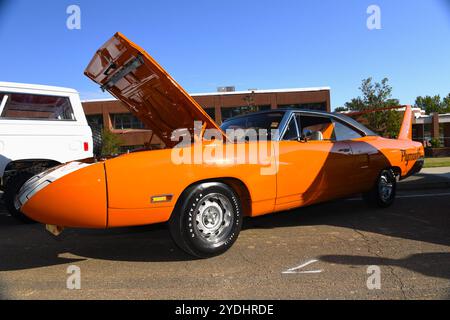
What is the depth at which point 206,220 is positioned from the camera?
381 centimetres

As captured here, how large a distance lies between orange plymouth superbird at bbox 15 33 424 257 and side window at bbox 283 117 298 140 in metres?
0.02

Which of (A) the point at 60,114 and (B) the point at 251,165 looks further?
(A) the point at 60,114

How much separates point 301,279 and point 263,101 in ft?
112

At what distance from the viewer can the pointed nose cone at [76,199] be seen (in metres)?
3.23

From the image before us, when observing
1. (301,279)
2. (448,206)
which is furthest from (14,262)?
(448,206)

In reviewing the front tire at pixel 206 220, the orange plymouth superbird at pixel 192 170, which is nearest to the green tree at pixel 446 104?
the orange plymouth superbird at pixel 192 170

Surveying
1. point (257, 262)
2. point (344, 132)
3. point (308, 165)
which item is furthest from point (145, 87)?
point (344, 132)

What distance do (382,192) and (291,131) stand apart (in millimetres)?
2362

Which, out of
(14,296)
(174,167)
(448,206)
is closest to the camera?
(14,296)

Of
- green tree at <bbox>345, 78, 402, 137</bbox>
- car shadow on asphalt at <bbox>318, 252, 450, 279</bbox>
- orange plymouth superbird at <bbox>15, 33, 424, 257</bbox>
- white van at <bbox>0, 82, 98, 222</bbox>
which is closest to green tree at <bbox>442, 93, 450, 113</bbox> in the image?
green tree at <bbox>345, 78, 402, 137</bbox>

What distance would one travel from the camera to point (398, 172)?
20.9ft
